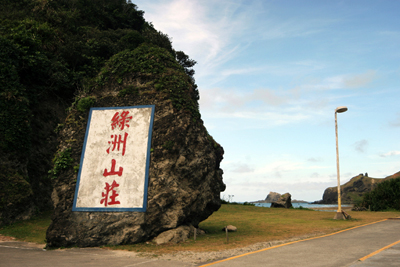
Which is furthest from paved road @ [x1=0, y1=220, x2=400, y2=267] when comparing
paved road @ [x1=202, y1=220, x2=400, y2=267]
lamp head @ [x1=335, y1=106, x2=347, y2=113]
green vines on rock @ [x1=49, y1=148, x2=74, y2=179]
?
lamp head @ [x1=335, y1=106, x2=347, y2=113]

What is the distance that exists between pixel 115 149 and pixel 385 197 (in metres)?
29.9

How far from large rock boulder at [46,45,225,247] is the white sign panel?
285 mm

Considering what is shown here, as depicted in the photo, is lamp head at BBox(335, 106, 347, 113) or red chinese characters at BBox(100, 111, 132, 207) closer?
red chinese characters at BBox(100, 111, 132, 207)

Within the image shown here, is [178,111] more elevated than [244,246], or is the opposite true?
[178,111]

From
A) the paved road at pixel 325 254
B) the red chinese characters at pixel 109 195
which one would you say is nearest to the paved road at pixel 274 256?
the paved road at pixel 325 254

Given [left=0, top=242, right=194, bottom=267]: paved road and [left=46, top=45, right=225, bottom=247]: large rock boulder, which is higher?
[left=46, top=45, right=225, bottom=247]: large rock boulder

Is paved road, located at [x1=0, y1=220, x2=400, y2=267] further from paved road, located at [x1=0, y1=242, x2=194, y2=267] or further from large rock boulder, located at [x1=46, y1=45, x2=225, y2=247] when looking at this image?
large rock boulder, located at [x1=46, y1=45, x2=225, y2=247]

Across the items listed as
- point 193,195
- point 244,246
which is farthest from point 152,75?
point 244,246

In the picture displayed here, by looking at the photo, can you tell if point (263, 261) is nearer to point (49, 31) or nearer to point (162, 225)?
point (162, 225)

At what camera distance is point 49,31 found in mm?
25906

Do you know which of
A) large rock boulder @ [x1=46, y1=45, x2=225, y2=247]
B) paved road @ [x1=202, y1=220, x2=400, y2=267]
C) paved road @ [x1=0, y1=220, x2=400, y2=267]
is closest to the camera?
paved road @ [x1=202, y1=220, x2=400, y2=267]

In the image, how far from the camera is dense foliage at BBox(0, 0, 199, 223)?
59.7 ft

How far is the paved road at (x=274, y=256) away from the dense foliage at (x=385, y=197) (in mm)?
22165

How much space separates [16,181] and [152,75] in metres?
11.5
